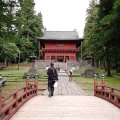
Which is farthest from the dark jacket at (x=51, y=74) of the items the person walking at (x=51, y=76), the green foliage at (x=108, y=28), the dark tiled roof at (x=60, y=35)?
the dark tiled roof at (x=60, y=35)

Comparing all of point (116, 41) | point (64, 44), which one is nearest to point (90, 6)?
point (64, 44)

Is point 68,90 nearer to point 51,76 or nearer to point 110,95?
point 51,76

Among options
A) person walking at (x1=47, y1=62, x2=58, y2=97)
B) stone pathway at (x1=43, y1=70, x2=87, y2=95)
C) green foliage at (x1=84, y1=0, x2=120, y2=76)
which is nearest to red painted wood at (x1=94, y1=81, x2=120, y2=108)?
stone pathway at (x1=43, y1=70, x2=87, y2=95)

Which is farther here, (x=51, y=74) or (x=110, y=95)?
(x=51, y=74)

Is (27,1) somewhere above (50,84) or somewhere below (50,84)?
above

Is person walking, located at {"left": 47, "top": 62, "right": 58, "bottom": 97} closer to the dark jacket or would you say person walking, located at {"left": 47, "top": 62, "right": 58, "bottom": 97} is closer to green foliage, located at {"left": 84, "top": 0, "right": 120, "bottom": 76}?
the dark jacket

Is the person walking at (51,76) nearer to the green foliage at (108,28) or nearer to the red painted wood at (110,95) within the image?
the red painted wood at (110,95)

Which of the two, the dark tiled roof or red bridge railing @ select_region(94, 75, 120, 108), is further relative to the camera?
the dark tiled roof

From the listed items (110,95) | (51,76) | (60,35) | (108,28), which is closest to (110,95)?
(110,95)

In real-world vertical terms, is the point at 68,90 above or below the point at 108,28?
below

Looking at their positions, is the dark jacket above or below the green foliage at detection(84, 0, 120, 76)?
below

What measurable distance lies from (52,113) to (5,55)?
34.4 metres

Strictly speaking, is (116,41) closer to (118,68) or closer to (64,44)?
(118,68)

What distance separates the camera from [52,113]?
23.4 feet
